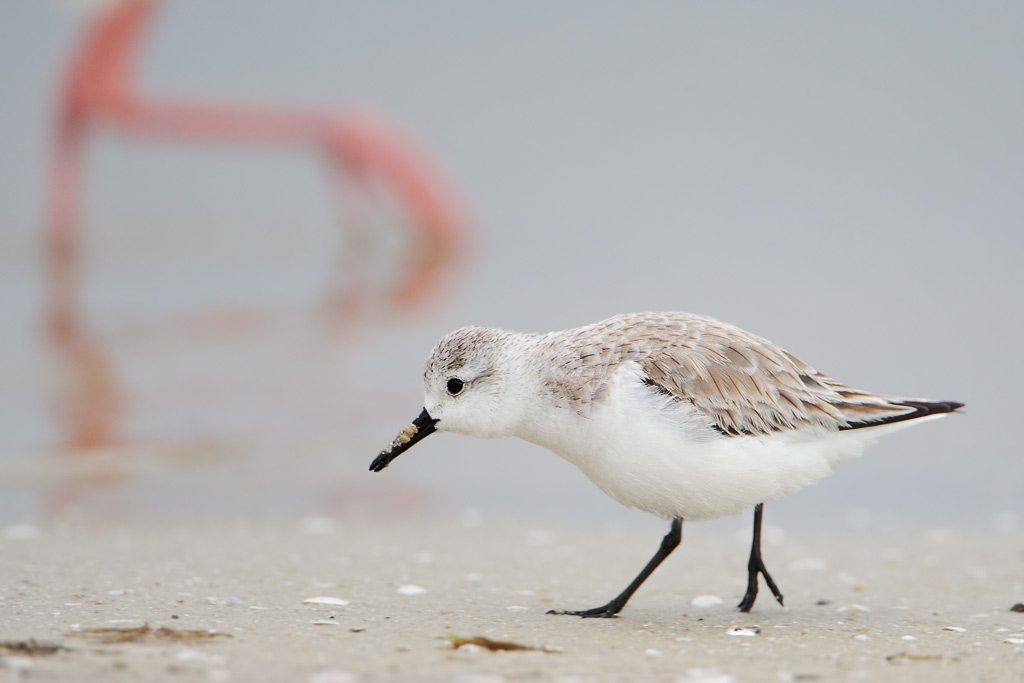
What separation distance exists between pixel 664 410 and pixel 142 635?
186 centimetres

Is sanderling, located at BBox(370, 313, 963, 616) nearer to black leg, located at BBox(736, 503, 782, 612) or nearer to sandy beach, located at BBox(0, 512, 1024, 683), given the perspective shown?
black leg, located at BBox(736, 503, 782, 612)

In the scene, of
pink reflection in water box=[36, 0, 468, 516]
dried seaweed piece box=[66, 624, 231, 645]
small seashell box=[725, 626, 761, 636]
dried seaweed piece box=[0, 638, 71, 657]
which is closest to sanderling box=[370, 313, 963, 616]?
small seashell box=[725, 626, 761, 636]

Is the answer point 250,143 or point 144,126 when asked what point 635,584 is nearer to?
point 250,143

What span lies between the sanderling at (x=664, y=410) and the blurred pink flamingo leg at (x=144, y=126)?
33.1 ft

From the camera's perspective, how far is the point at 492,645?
3.61m

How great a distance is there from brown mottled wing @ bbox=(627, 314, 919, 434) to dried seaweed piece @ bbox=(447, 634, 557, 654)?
1055 millimetres

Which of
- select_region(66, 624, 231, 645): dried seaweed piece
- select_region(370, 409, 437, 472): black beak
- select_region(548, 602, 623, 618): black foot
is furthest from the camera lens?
select_region(370, 409, 437, 472): black beak

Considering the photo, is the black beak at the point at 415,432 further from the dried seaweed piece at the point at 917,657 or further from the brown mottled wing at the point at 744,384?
the dried seaweed piece at the point at 917,657

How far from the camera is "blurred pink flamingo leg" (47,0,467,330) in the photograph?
15.4 meters

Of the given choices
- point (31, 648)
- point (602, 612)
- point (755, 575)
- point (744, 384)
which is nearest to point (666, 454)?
point (744, 384)

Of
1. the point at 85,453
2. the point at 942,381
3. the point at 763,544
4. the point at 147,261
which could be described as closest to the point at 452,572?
the point at 763,544

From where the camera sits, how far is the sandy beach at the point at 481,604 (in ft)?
11.1

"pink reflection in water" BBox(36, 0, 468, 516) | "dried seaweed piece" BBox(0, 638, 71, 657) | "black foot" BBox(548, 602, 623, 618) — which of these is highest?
"pink reflection in water" BBox(36, 0, 468, 516)

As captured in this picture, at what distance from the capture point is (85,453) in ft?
24.6
